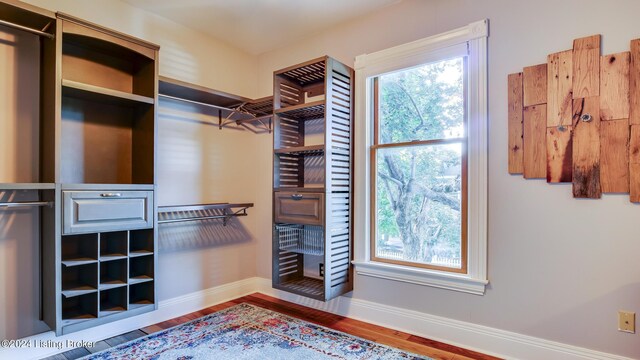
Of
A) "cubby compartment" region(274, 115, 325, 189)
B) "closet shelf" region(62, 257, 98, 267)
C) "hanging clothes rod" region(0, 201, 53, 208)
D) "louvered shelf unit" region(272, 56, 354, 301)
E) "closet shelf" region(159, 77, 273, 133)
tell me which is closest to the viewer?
"hanging clothes rod" region(0, 201, 53, 208)

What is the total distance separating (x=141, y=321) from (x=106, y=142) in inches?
56.0

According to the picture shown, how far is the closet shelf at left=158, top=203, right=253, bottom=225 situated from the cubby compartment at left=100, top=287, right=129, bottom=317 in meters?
0.55

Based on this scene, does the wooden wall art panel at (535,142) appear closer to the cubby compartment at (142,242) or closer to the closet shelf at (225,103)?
the closet shelf at (225,103)

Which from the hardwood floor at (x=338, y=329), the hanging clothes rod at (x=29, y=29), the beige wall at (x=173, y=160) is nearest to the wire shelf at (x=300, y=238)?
the hardwood floor at (x=338, y=329)

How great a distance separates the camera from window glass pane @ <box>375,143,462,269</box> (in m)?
2.44

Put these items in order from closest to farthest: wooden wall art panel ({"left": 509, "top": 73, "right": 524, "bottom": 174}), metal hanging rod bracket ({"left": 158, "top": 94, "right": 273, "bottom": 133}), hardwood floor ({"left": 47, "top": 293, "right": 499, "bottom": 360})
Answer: wooden wall art panel ({"left": 509, "top": 73, "right": 524, "bottom": 174}), hardwood floor ({"left": 47, "top": 293, "right": 499, "bottom": 360}), metal hanging rod bracket ({"left": 158, "top": 94, "right": 273, "bottom": 133})

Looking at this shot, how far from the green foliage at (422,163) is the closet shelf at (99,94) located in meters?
1.84

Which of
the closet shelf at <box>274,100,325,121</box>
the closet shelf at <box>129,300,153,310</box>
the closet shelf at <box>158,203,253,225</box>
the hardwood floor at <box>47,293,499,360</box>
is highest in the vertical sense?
the closet shelf at <box>274,100,325,121</box>

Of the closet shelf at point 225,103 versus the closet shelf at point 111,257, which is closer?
the closet shelf at point 111,257

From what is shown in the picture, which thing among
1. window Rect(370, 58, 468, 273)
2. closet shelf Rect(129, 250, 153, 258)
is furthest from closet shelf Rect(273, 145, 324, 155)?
closet shelf Rect(129, 250, 153, 258)

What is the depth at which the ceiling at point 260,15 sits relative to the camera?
266 cm

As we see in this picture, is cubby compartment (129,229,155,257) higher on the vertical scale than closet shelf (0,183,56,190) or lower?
lower

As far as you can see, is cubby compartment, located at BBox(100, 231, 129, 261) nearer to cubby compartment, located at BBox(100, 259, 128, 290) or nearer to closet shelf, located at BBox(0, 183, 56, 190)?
cubby compartment, located at BBox(100, 259, 128, 290)

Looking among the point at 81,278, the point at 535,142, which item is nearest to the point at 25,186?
the point at 81,278
